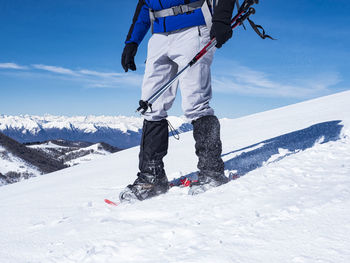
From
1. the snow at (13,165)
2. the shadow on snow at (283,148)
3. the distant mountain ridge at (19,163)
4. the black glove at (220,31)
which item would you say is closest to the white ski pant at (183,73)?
the black glove at (220,31)

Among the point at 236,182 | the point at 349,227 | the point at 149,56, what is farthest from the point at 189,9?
the point at 349,227

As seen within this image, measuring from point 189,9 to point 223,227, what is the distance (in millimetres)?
2092

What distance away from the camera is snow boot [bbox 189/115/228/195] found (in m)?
2.79

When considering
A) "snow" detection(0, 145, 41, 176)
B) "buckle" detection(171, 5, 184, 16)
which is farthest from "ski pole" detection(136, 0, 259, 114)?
"snow" detection(0, 145, 41, 176)

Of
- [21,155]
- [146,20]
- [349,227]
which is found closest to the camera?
[349,227]

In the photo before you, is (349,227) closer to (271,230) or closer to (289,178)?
(271,230)

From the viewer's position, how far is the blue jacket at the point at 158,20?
114 inches

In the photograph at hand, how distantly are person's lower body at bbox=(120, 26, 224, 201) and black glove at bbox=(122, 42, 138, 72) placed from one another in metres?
0.35

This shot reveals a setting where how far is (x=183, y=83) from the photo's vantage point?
2906 millimetres

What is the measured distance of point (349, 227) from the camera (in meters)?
1.49

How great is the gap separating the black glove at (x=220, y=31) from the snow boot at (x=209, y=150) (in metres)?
0.72

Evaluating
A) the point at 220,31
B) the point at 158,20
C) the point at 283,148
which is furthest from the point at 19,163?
the point at 220,31

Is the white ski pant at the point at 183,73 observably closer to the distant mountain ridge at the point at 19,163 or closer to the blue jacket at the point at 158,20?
the blue jacket at the point at 158,20

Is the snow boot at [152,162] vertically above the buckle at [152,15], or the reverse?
the buckle at [152,15]
